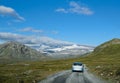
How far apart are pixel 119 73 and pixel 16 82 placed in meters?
26.8

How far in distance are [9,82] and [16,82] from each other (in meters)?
1.02

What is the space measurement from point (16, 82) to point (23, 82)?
1.00 meters

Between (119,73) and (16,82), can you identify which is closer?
(16,82)

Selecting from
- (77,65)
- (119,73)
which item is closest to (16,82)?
(119,73)

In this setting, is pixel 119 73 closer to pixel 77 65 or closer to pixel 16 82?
pixel 77 65

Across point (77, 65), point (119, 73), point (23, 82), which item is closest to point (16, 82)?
point (23, 82)

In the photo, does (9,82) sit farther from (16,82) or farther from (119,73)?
(119,73)

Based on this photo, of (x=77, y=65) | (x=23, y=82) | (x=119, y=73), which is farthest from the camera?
(x=77, y=65)

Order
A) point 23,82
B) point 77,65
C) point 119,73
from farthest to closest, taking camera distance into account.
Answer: point 77,65 < point 119,73 < point 23,82

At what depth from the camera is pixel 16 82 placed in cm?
3912

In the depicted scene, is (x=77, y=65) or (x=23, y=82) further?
(x=77, y=65)

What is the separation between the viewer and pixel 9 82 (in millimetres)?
39281

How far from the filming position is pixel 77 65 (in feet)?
251

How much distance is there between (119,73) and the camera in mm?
58438
